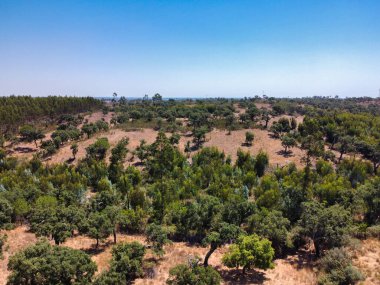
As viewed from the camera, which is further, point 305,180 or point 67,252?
point 305,180

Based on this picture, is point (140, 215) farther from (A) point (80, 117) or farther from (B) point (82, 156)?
(A) point (80, 117)

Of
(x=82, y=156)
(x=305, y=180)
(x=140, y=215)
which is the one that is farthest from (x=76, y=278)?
(x=82, y=156)

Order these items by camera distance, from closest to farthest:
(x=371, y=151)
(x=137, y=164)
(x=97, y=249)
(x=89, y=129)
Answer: (x=97, y=249), (x=371, y=151), (x=137, y=164), (x=89, y=129)

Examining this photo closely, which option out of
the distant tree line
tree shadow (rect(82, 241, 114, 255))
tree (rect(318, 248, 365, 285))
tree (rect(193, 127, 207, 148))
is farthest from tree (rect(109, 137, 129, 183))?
the distant tree line

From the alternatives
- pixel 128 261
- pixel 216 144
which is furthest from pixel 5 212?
pixel 216 144

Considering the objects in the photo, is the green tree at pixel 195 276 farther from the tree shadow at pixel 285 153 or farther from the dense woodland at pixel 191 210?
the tree shadow at pixel 285 153

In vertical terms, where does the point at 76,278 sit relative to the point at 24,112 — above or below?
below

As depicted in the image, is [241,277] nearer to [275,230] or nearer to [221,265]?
[221,265]
